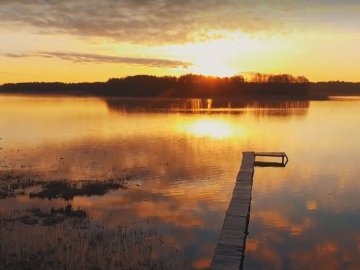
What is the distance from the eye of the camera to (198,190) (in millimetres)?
22656

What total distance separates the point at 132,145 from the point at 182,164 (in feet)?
31.1

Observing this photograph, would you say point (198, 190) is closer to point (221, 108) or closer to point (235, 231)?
point (235, 231)

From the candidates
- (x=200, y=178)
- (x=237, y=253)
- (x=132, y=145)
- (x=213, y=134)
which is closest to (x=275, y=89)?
(x=213, y=134)

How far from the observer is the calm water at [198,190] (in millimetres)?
14969

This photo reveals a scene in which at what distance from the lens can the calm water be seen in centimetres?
1497

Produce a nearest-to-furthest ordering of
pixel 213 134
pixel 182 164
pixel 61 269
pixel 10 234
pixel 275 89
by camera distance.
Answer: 1. pixel 61 269
2. pixel 10 234
3. pixel 182 164
4. pixel 213 134
5. pixel 275 89

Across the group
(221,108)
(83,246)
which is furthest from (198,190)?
(221,108)

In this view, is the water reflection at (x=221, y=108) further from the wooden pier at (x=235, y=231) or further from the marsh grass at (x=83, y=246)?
the marsh grass at (x=83, y=246)

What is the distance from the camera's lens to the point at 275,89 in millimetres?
169750

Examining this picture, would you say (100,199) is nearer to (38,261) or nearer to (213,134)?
(38,261)

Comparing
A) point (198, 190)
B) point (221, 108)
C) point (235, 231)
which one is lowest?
point (198, 190)

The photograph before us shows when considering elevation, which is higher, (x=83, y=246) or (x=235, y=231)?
(x=235, y=231)

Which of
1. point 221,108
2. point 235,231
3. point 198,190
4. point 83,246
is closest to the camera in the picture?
point 83,246

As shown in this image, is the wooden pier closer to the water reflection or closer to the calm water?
the calm water
